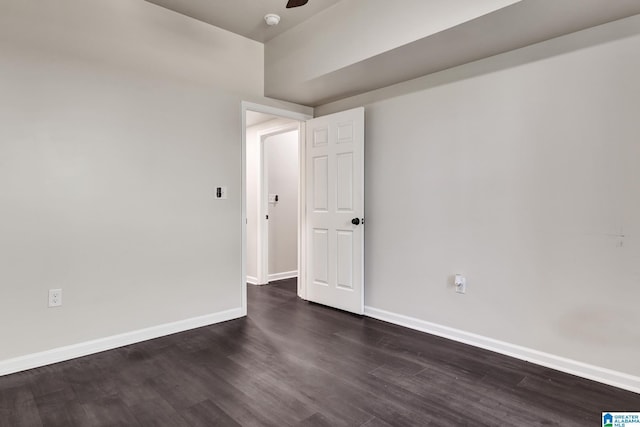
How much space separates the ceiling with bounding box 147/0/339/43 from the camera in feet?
9.49

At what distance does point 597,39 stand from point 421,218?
5.55ft

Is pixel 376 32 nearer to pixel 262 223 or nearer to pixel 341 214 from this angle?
pixel 341 214

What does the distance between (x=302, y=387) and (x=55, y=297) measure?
1.87 meters

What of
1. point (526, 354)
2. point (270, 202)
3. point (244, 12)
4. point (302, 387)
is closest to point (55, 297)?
point (302, 387)

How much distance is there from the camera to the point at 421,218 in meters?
3.16

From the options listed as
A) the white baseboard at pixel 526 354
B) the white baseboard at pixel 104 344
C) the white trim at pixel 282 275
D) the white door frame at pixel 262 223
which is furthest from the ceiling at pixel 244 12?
the white trim at pixel 282 275

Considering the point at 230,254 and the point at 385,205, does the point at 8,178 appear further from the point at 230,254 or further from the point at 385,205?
the point at 385,205

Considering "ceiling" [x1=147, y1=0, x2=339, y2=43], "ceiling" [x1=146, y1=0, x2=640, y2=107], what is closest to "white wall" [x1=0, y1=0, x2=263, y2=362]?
"ceiling" [x1=147, y1=0, x2=339, y2=43]

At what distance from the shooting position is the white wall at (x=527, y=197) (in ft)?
7.18

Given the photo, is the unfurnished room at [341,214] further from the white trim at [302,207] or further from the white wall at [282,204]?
the white wall at [282,204]

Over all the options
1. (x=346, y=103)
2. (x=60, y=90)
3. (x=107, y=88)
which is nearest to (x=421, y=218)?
(x=346, y=103)

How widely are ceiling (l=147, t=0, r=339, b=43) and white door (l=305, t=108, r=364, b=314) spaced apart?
38.1 inches

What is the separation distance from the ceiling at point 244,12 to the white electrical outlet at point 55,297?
2363 mm

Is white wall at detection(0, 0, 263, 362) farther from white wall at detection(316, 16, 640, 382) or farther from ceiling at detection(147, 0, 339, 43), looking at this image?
white wall at detection(316, 16, 640, 382)
